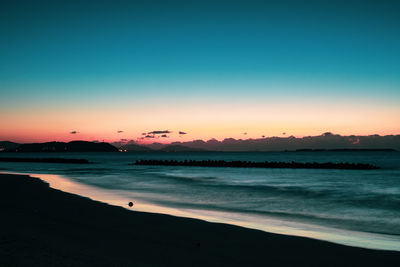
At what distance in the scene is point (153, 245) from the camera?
7555mm

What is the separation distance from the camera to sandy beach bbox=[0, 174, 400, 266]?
6340 millimetres

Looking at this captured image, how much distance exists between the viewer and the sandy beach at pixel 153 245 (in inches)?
250

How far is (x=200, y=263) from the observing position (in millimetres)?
6363

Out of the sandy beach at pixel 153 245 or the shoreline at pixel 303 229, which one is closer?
the sandy beach at pixel 153 245

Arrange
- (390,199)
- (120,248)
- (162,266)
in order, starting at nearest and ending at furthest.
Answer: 1. (162,266)
2. (120,248)
3. (390,199)

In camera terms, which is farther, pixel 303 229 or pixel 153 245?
pixel 303 229

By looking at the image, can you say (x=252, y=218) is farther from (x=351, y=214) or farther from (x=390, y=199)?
(x=390, y=199)

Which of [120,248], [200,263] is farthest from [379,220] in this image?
[120,248]

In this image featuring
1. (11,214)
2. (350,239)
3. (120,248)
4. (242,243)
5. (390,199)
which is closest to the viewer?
(120,248)

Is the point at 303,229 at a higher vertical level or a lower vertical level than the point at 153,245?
lower

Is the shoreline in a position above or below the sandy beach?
below

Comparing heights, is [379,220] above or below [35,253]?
below

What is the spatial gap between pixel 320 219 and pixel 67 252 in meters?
9.46

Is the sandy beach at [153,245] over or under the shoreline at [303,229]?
over
